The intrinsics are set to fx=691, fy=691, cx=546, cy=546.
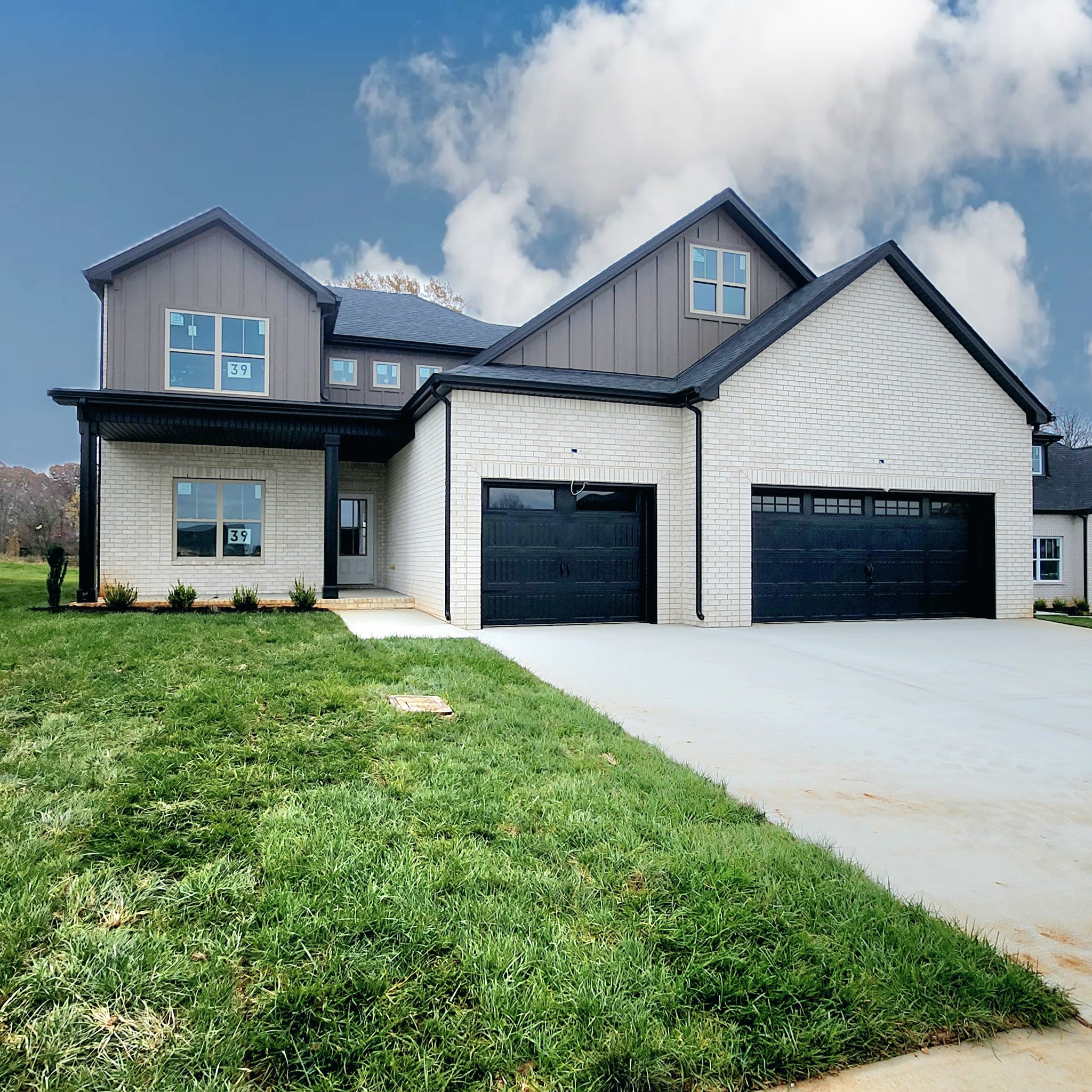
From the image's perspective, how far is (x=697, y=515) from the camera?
37.8ft

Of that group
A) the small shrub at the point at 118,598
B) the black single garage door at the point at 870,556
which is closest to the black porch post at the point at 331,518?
the small shrub at the point at 118,598

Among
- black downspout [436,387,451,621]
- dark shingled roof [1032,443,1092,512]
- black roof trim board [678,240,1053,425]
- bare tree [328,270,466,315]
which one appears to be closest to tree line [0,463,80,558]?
bare tree [328,270,466,315]

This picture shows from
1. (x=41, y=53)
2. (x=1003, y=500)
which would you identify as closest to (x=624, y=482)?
(x=1003, y=500)

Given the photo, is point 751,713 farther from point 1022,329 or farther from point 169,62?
point 1022,329

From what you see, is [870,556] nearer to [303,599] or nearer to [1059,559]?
[303,599]

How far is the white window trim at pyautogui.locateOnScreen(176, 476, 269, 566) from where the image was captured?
14.1 metres

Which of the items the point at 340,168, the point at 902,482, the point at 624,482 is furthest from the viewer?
the point at 340,168

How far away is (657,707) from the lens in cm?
581

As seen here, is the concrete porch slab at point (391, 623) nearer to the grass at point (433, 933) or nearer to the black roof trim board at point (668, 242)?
the black roof trim board at point (668, 242)

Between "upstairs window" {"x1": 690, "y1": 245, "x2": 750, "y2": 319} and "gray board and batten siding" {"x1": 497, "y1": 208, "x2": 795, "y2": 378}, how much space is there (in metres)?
0.12

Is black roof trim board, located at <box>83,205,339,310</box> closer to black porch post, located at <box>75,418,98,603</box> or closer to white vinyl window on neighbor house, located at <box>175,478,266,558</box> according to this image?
black porch post, located at <box>75,418,98,603</box>

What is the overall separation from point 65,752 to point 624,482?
9083mm

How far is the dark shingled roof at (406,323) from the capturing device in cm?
1736

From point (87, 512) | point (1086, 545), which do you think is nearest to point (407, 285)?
point (87, 512)
